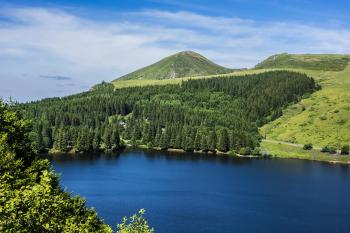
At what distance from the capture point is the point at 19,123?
54812mm

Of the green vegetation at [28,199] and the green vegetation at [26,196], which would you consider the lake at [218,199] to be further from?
the green vegetation at [28,199]

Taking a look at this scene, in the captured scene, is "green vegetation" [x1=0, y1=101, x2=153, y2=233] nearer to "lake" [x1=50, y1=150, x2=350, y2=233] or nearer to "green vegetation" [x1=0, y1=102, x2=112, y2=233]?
"green vegetation" [x1=0, y1=102, x2=112, y2=233]

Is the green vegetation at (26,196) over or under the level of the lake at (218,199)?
over

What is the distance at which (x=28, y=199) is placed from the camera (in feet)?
101

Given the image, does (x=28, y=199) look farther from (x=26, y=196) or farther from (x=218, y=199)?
(x=218, y=199)

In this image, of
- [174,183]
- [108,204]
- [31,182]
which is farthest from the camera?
[174,183]

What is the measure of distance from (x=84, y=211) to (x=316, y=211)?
349ft

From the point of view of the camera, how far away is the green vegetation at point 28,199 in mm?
30109

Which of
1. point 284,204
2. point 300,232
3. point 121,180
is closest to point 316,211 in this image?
point 284,204

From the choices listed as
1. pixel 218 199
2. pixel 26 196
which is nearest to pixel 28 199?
pixel 26 196

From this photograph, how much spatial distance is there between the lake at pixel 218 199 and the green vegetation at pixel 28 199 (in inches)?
2378

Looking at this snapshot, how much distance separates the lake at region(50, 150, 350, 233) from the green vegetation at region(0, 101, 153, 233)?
60.4 m

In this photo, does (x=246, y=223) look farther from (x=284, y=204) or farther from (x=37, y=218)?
(x=37, y=218)

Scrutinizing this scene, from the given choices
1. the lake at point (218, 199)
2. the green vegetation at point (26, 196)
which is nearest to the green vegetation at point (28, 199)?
the green vegetation at point (26, 196)
